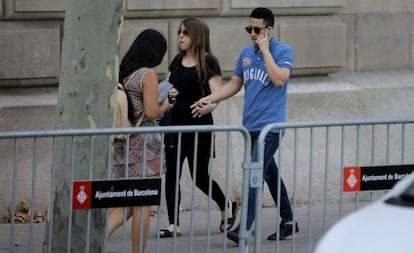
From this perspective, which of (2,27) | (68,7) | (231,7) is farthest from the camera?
(231,7)

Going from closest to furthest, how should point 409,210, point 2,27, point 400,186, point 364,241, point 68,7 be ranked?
point 364,241 < point 409,210 < point 400,186 < point 68,7 < point 2,27

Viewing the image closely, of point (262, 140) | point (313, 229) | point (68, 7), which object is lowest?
point (313, 229)

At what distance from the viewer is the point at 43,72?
35.2ft

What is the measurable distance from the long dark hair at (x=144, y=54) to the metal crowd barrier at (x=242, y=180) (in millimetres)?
797

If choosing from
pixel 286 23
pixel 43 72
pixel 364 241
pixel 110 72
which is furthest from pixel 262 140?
pixel 286 23

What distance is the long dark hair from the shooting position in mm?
8844

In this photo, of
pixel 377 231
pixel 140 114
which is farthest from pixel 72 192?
pixel 377 231

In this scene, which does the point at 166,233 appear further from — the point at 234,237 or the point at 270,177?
the point at 270,177

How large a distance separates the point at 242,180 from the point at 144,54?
138 centimetres

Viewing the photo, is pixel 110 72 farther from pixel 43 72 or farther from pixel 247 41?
pixel 247 41

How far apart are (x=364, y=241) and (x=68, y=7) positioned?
2.75 meters

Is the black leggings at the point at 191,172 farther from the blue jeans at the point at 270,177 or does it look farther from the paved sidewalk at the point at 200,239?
the blue jeans at the point at 270,177

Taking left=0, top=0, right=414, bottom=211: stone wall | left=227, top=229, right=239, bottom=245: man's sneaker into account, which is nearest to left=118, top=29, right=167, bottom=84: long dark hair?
left=227, top=229, right=239, bottom=245: man's sneaker

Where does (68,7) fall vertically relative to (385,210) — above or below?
above
